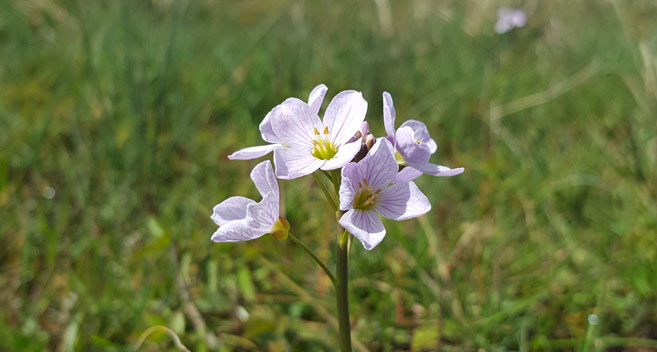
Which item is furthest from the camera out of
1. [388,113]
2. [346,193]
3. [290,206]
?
[290,206]

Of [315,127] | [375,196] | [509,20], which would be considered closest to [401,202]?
[375,196]

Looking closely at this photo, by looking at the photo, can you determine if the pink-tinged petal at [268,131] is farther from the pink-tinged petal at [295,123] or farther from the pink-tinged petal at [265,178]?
the pink-tinged petal at [265,178]

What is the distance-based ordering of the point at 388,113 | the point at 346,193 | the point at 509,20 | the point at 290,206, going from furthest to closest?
the point at 509,20 < the point at 290,206 < the point at 388,113 < the point at 346,193

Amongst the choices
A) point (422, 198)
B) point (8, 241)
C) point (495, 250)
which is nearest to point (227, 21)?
point (8, 241)

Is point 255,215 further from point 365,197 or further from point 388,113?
point 388,113

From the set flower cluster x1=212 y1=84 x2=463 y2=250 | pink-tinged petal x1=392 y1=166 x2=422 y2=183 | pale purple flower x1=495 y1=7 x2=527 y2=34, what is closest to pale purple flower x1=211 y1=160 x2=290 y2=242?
flower cluster x1=212 y1=84 x2=463 y2=250

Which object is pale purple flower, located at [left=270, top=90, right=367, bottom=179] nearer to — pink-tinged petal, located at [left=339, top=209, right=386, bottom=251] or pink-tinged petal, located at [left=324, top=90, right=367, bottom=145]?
pink-tinged petal, located at [left=324, top=90, right=367, bottom=145]

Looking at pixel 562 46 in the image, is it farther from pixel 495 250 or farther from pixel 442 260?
pixel 442 260

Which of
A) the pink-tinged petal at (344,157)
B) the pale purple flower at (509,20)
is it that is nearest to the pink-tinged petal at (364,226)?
the pink-tinged petal at (344,157)
